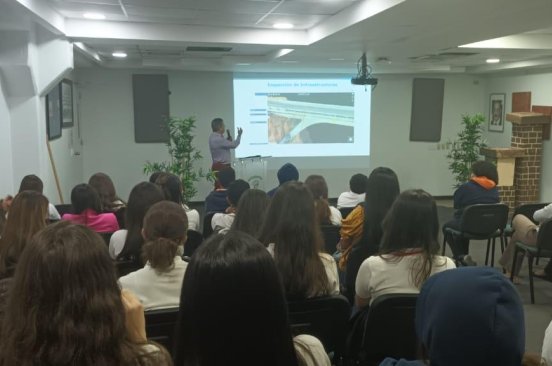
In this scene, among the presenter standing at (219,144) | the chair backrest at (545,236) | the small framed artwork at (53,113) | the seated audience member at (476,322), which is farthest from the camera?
the presenter standing at (219,144)

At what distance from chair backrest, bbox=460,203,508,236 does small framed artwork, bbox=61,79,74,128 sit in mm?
5197

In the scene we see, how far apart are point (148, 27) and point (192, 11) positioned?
0.82m

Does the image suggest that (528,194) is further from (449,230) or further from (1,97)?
(1,97)

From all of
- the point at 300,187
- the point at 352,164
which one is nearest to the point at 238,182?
the point at 300,187

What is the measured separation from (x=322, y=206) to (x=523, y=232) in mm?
2067

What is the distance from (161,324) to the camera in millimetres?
1839

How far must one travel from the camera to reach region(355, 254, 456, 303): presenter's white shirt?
222 cm

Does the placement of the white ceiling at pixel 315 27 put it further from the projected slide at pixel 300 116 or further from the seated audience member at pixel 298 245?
Answer: the seated audience member at pixel 298 245

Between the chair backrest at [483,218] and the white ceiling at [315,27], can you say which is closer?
the white ceiling at [315,27]

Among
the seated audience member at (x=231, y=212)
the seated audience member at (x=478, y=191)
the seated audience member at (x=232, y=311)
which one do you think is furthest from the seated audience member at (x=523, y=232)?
the seated audience member at (x=232, y=311)

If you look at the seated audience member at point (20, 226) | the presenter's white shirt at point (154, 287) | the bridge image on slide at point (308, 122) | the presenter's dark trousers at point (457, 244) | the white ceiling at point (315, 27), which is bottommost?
the presenter's dark trousers at point (457, 244)

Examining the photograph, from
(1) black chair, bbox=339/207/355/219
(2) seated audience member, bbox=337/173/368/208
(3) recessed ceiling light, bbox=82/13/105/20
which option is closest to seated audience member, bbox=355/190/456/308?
(1) black chair, bbox=339/207/355/219

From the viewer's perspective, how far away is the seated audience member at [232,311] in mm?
1023

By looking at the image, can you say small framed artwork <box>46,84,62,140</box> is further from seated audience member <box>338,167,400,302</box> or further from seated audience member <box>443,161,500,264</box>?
seated audience member <box>443,161,500,264</box>
